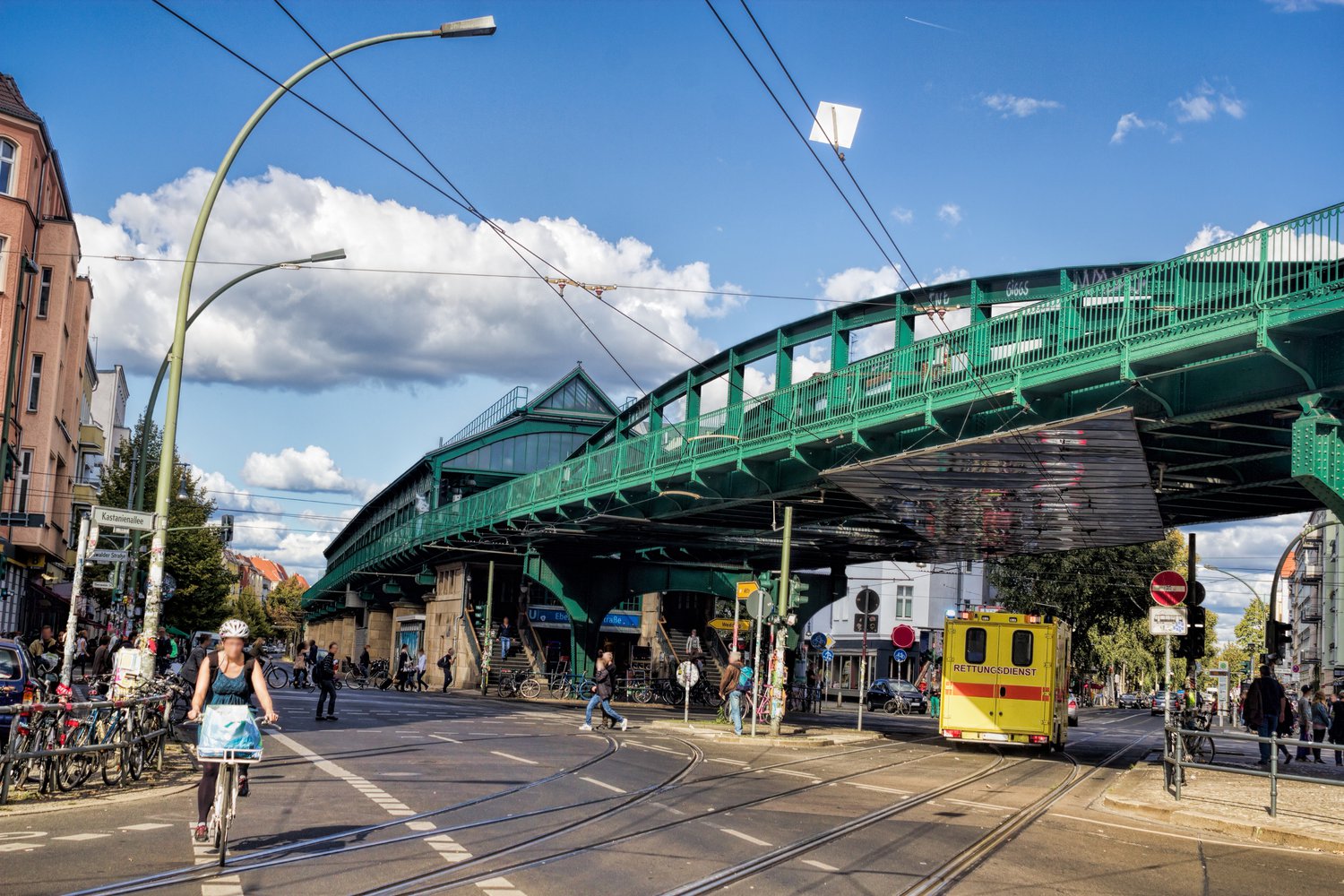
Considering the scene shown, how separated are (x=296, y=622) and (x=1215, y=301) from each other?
181m

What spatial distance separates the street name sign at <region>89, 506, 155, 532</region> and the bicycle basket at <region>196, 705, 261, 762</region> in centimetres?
745

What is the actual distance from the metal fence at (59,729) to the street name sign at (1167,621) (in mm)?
12851

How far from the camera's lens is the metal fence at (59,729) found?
39.6 ft

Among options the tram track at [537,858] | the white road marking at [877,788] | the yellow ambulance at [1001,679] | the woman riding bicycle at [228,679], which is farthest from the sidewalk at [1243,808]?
the woman riding bicycle at [228,679]

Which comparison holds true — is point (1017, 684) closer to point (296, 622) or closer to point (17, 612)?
point (17, 612)

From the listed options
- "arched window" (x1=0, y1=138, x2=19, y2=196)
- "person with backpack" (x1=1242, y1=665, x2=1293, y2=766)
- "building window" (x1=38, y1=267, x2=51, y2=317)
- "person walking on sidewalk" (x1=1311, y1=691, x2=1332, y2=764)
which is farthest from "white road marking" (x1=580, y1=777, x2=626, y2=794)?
"building window" (x1=38, y1=267, x2=51, y2=317)

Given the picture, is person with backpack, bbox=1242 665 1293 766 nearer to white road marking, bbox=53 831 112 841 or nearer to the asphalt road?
the asphalt road

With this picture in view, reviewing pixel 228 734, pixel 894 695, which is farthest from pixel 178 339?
pixel 894 695

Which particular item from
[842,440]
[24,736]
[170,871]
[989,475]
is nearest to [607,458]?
[842,440]

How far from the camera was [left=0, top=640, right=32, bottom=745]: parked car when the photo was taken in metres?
16.9

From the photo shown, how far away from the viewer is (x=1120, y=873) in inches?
426

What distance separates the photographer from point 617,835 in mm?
11367

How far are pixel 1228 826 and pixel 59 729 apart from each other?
11.9m

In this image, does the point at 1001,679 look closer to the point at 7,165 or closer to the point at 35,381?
the point at 7,165
